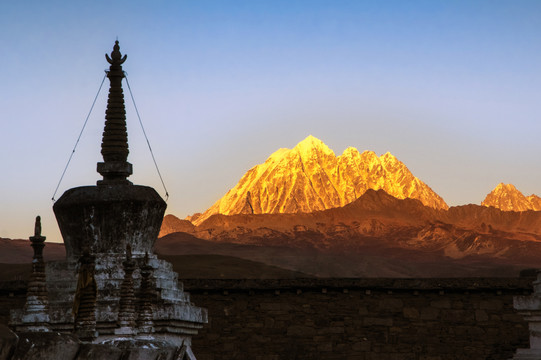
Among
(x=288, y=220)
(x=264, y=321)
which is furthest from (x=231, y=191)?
(x=264, y=321)

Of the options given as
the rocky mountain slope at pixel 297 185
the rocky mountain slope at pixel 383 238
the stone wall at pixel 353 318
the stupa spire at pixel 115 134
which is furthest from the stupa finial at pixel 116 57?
the rocky mountain slope at pixel 297 185

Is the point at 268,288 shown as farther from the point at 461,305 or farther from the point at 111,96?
the point at 111,96

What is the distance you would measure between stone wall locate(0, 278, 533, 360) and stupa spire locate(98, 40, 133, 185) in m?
6.59

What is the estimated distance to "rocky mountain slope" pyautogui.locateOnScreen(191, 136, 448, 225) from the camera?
17750cm

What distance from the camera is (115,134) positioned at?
2162 cm

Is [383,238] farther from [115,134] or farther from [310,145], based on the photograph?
[115,134]

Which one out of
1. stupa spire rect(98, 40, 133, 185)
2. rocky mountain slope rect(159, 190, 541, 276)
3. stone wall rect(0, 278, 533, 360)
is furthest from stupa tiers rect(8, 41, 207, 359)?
rocky mountain slope rect(159, 190, 541, 276)

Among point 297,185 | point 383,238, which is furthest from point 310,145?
point 383,238

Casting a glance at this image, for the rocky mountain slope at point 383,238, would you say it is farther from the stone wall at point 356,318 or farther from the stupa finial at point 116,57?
the stupa finial at point 116,57

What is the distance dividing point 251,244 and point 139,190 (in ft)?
390

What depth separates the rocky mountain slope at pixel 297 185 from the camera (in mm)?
177500

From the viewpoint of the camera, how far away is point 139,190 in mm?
20922

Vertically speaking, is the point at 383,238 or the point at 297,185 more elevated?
the point at 297,185

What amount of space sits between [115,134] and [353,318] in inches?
353
